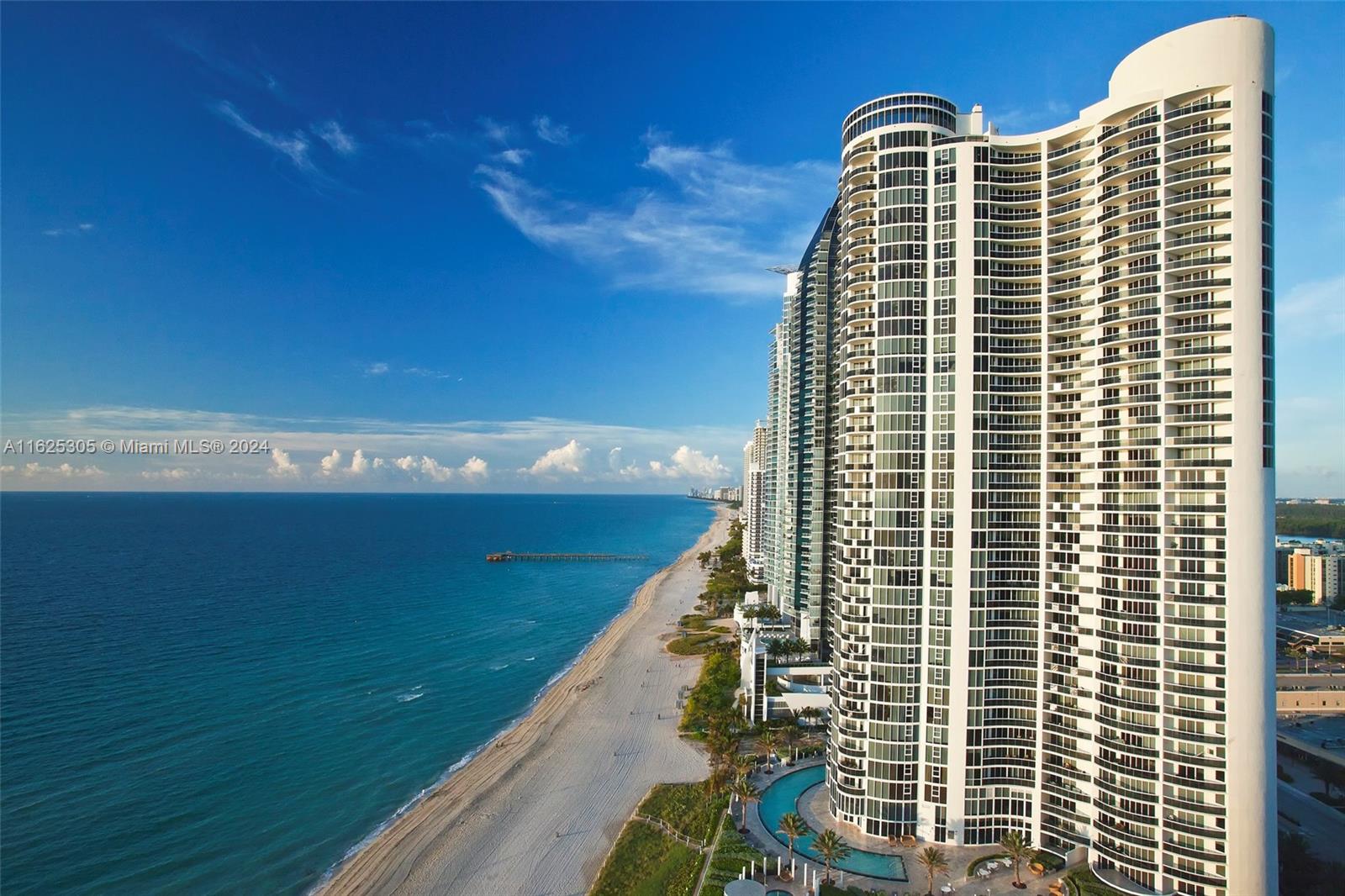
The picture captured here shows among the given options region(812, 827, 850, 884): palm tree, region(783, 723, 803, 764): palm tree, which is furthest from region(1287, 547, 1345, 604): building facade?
region(812, 827, 850, 884): palm tree

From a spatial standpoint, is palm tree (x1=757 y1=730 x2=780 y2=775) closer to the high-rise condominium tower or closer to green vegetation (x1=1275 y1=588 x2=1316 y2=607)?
the high-rise condominium tower

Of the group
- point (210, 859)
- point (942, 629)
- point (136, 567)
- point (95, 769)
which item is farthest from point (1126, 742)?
point (136, 567)

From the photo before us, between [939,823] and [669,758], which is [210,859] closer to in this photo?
[669,758]

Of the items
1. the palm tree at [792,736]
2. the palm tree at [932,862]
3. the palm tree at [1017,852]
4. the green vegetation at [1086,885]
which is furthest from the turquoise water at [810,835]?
the green vegetation at [1086,885]

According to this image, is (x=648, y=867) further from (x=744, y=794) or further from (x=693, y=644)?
(x=693, y=644)

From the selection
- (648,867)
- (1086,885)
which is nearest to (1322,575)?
(1086,885)

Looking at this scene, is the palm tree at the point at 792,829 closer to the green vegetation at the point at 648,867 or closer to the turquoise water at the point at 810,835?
the turquoise water at the point at 810,835
